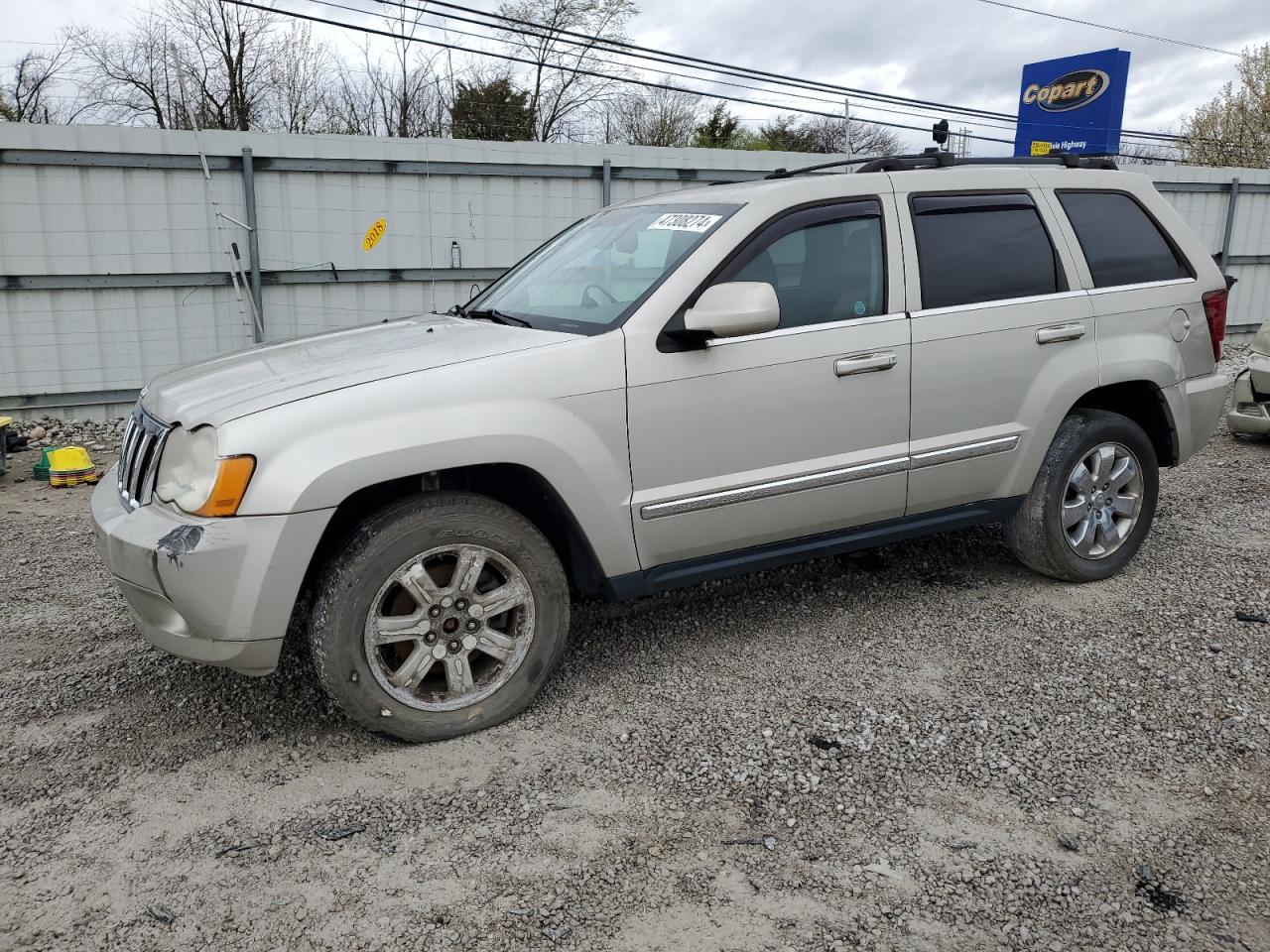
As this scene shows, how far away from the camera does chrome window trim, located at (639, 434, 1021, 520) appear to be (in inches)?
139

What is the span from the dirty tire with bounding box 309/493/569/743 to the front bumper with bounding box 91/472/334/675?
0.14 meters

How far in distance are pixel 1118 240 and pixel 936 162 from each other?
1016mm

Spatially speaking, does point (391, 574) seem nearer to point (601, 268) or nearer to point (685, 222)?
point (601, 268)

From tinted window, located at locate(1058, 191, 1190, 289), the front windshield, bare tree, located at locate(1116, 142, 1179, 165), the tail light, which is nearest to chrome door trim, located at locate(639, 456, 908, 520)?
the front windshield

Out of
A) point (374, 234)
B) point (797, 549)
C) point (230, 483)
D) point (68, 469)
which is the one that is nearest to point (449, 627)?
point (230, 483)

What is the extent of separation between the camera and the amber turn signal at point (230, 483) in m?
2.87

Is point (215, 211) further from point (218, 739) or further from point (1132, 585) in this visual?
point (1132, 585)

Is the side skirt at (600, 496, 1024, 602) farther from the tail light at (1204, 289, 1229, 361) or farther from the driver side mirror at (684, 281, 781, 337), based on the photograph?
the tail light at (1204, 289, 1229, 361)

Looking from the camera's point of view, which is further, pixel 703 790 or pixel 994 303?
pixel 994 303

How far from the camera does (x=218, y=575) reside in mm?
2893

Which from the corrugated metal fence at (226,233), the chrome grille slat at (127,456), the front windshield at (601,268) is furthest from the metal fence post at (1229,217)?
the chrome grille slat at (127,456)

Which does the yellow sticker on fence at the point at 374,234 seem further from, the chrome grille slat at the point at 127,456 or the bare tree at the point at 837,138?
the bare tree at the point at 837,138

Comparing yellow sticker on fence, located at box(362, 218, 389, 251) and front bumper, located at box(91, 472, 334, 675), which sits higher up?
yellow sticker on fence, located at box(362, 218, 389, 251)

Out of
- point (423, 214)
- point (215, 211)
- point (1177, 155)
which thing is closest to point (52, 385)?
point (215, 211)
